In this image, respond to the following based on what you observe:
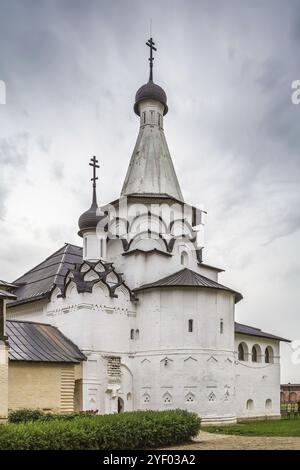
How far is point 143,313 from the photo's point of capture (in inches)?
1094

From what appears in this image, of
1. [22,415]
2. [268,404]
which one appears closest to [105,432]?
[22,415]

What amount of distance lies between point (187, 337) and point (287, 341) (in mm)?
11395

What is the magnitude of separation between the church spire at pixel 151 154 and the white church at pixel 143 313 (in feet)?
0.26

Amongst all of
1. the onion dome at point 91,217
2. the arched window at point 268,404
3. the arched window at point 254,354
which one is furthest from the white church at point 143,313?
the arched window at point 254,354

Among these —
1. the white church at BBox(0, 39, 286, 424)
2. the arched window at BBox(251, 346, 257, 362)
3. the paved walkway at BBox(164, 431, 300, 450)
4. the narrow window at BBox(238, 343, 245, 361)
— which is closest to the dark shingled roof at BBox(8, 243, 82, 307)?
the white church at BBox(0, 39, 286, 424)

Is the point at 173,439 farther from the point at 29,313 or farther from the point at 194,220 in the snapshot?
the point at 194,220

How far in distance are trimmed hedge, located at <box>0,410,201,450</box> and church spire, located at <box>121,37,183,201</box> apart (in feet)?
52.1

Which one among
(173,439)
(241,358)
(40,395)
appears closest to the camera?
(173,439)

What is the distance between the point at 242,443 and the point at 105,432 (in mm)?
4559

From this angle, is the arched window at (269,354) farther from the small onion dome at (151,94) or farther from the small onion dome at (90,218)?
the small onion dome at (151,94)

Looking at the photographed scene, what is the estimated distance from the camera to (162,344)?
26797 millimetres

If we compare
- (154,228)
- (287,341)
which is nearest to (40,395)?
(154,228)

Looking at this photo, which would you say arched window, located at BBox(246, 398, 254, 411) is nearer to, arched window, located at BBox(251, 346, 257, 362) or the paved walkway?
arched window, located at BBox(251, 346, 257, 362)

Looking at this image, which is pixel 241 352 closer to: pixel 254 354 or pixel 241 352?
pixel 241 352
